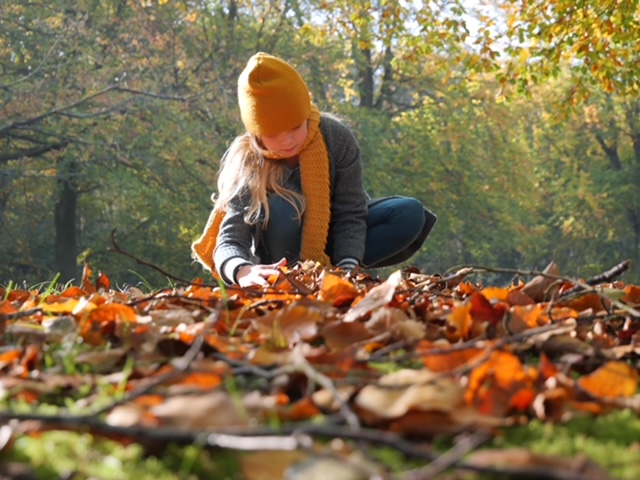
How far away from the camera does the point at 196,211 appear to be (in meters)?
18.6

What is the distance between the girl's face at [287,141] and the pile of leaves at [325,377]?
81.6 inches

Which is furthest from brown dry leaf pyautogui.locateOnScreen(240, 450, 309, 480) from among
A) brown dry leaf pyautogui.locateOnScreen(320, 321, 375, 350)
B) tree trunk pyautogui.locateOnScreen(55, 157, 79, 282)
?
tree trunk pyautogui.locateOnScreen(55, 157, 79, 282)

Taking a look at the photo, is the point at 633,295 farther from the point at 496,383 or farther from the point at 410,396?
the point at 410,396

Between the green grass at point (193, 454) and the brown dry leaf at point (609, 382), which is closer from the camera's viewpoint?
the green grass at point (193, 454)

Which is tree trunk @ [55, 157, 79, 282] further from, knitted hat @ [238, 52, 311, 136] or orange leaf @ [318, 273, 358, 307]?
orange leaf @ [318, 273, 358, 307]

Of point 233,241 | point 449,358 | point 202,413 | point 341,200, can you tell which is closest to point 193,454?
point 202,413

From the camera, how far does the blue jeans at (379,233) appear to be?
13.7ft

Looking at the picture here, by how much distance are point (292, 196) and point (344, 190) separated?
0.31 m

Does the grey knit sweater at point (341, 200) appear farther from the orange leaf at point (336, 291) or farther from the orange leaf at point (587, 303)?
the orange leaf at point (587, 303)

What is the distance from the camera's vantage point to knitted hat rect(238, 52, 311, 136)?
385 cm

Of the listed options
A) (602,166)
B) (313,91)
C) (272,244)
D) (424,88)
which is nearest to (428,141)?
(424,88)

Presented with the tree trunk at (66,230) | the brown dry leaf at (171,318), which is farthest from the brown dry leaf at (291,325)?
the tree trunk at (66,230)

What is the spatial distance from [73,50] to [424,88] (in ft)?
37.3

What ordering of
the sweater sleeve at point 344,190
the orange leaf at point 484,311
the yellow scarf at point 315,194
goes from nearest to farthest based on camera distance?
the orange leaf at point 484,311 → the yellow scarf at point 315,194 → the sweater sleeve at point 344,190
